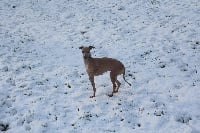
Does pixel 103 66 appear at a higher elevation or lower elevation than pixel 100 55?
higher

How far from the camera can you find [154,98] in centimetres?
1135

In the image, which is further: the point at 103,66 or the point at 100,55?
the point at 100,55

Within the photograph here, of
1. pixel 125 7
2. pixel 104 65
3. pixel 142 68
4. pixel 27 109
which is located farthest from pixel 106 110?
pixel 125 7

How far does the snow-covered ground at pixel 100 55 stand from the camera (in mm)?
10320

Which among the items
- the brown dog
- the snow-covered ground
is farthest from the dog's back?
the snow-covered ground

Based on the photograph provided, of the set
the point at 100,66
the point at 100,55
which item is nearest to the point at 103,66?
Result: the point at 100,66

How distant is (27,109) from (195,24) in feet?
36.0

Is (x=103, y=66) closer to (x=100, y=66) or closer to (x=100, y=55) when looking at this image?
(x=100, y=66)

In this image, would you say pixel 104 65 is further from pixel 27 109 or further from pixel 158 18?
pixel 158 18

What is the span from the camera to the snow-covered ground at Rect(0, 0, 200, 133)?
10320 mm

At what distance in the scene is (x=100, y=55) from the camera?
1564 cm

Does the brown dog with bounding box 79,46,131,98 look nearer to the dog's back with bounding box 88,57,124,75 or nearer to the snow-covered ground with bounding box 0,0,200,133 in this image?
the dog's back with bounding box 88,57,124,75

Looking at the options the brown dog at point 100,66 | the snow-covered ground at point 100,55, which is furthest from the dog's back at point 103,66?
the snow-covered ground at point 100,55

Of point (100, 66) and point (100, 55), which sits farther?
point (100, 55)
